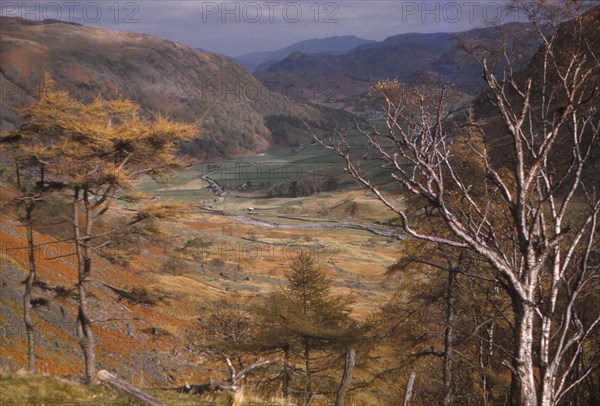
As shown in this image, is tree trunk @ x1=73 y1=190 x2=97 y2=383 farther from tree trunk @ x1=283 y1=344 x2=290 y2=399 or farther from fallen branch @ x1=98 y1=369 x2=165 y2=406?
tree trunk @ x1=283 y1=344 x2=290 y2=399

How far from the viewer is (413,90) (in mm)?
8094

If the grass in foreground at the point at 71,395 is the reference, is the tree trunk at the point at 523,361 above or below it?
above

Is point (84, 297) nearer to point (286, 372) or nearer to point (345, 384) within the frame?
point (286, 372)

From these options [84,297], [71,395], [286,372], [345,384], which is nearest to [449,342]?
[286,372]

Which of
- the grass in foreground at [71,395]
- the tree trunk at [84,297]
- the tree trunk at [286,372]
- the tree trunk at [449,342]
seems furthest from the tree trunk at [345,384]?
the tree trunk at [286,372]

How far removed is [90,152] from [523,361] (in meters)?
12.8

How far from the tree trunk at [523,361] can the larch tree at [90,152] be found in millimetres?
11625

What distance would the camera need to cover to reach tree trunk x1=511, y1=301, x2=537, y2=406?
18.5 feet

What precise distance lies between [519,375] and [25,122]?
15.4m

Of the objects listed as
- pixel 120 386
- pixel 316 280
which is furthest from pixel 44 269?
pixel 120 386

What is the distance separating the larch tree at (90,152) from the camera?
1487cm

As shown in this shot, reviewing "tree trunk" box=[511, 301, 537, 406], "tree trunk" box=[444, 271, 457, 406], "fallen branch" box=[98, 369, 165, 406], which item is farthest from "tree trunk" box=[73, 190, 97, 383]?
"tree trunk" box=[511, 301, 537, 406]

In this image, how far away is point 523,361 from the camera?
18.6ft

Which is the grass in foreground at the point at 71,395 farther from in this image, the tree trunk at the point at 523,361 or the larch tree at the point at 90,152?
the larch tree at the point at 90,152
